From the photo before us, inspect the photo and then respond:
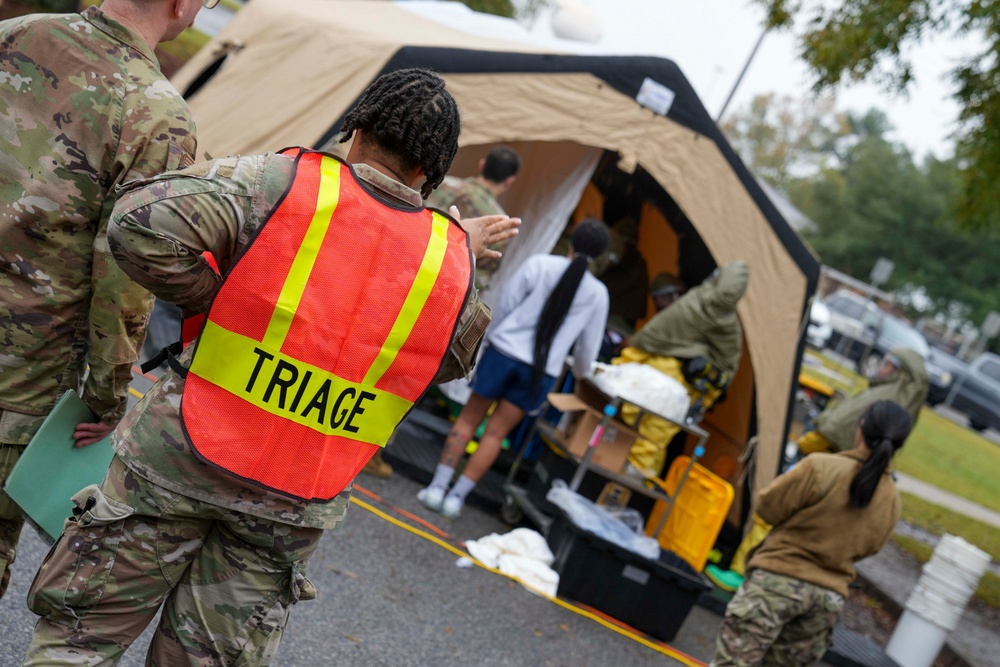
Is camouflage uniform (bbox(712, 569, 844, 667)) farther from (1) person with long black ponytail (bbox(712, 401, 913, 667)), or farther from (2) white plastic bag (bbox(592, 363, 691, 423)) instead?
(2) white plastic bag (bbox(592, 363, 691, 423))

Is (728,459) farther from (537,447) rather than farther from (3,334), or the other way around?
(3,334)

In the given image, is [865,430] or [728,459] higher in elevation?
[865,430]

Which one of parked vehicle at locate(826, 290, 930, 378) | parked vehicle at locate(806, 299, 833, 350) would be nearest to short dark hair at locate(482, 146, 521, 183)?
parked vehicle at locate(826, 290, 930, 378)

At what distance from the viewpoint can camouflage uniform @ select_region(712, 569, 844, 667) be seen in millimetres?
4641

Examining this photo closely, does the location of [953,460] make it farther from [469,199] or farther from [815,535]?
[815,535]

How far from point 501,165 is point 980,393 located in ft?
78.2

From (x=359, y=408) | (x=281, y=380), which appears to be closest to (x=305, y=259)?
(x=281, y=380)

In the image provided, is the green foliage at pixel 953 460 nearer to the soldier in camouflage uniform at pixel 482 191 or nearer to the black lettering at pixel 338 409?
the soldier in camouflage uniform at pixel 482 191

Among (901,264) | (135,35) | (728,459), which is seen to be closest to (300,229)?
(135,35)

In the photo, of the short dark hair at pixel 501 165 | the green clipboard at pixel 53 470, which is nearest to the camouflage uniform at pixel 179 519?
the green clipboard at pixel 53 470

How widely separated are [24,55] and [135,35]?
0.83ft

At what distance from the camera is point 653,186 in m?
8.64

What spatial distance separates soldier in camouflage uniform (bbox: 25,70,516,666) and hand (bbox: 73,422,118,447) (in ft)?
1.38

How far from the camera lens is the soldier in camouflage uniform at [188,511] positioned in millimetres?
2002
